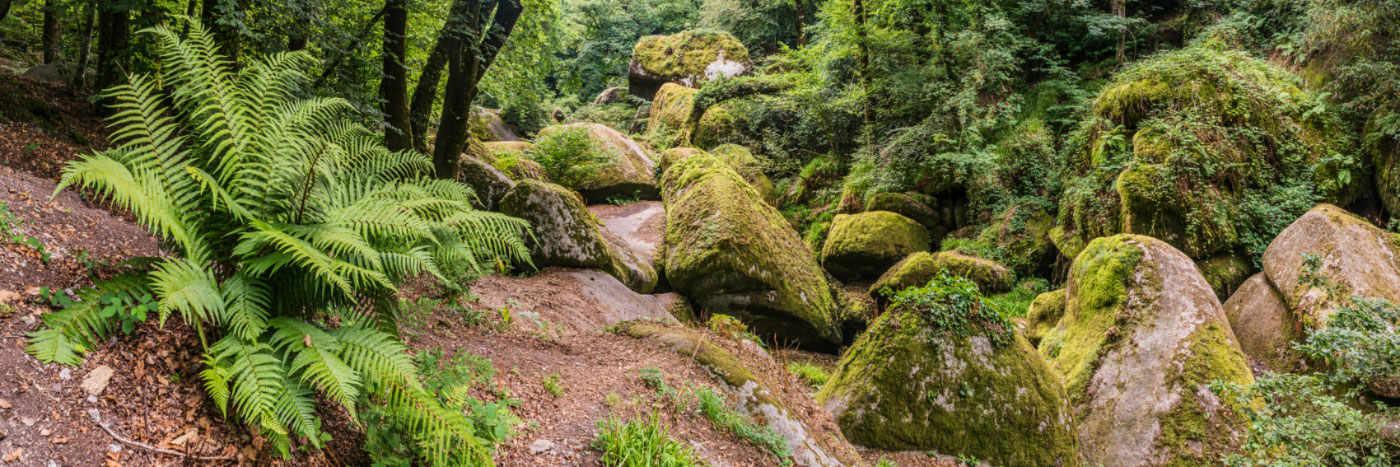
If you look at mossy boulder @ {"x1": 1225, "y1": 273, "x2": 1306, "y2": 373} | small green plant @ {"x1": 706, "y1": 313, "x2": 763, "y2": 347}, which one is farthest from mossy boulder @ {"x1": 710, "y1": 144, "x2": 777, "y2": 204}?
mossy boulder @ {"x1": 1225, "y1": 273, "x2": 1306, "y2": 373}

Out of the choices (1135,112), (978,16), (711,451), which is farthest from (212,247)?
(978,16)

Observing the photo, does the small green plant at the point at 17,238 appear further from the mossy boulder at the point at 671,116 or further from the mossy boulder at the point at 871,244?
the mossy boulder at the point at 671,116

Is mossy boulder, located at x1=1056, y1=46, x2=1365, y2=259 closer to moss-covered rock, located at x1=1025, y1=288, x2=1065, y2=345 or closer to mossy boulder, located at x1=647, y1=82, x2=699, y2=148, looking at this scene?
moss-covered rock, located at x1=1025, y1=288, x2=1065, y2=345

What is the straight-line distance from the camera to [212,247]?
8.05 ft

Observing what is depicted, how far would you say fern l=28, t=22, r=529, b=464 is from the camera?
6.63ft

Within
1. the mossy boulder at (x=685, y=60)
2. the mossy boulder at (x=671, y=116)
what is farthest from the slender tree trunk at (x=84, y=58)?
the mossy boulder at (x=685, y=60)

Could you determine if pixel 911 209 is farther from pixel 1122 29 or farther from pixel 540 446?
pixel 540 446

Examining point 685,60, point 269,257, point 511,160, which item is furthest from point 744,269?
point 685,60

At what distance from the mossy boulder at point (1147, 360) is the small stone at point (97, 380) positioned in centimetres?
724

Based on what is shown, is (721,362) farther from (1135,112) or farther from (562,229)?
(1135,112)

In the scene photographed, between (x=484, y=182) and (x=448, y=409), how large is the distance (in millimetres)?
6069

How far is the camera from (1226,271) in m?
7.79

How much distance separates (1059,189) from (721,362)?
9.15 metres

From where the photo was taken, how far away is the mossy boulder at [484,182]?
7816mm
